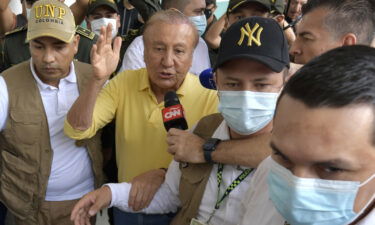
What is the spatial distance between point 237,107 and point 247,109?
0.04m

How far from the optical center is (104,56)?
180 cm

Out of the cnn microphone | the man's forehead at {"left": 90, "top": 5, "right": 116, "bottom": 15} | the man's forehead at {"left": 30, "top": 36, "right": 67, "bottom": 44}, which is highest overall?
the man's forehead at {"left": 90, "top": 5, "right": 116, "bottom": 15}

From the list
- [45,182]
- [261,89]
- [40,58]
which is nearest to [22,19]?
[40,58]

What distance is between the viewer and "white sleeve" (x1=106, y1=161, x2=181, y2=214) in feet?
5.04

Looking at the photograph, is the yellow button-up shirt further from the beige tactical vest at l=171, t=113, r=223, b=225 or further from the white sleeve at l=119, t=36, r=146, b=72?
the white sleeve at l=119, t=36, r=146, b=72

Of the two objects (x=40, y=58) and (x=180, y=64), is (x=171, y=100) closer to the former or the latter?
(x=180, y=64)

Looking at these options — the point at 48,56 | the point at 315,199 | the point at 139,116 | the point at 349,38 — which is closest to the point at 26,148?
the point at 48,56

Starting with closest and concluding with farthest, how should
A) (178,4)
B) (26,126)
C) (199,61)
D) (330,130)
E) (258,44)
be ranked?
(330,130)
(258,44)
(26,126)
(199,61)
(178,4)

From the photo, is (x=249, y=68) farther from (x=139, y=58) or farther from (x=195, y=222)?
(x=139, y=58)

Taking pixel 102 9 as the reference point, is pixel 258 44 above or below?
below

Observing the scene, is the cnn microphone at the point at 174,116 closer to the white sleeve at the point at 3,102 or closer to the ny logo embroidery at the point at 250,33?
the ny logo embroidery at the point at 250,33

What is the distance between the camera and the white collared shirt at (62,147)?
197cm

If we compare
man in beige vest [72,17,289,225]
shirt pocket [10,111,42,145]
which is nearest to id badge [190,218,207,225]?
man in beige vest [72,17,289,225]

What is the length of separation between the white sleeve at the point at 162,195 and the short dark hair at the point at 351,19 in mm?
959
